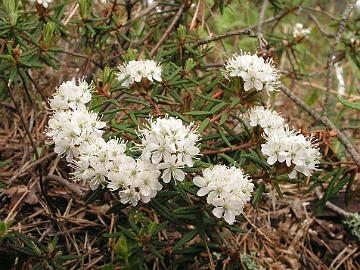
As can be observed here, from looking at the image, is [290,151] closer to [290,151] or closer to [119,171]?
[290,151]

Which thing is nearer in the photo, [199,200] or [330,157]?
[199,200]

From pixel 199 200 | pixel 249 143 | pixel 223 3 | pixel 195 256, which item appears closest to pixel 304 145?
pixel 249 143

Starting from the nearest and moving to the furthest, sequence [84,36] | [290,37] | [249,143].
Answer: [249,143], [84,36], [290,37]

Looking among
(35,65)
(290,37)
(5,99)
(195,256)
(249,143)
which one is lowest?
(195,256)

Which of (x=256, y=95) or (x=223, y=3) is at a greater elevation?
(x=223, y=3)

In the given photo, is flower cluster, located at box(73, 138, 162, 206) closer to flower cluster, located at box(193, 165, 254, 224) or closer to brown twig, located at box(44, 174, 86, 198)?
flower cluster, located at box(193, 165, 254, 224)

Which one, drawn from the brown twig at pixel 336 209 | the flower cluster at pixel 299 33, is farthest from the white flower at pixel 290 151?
the flower cluster at pixel 299 33

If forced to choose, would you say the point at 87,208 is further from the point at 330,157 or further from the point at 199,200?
the point at 330,157

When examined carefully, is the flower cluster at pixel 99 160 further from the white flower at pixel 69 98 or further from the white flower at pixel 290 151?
the white flower at pixel 290 151
